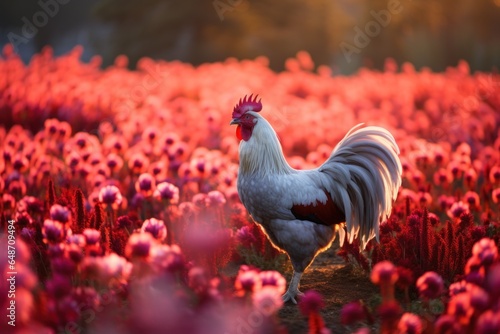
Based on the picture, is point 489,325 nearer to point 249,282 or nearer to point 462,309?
point 462,309

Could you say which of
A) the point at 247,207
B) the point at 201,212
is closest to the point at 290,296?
the point at 247,207

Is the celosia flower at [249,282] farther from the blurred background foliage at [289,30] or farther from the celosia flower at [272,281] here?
A: the blurred background foliage at [289,30]

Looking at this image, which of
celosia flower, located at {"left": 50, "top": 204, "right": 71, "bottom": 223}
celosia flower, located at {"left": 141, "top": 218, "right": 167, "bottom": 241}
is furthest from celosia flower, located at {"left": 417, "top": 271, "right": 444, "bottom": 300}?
celosia flower, located at {"left": 50, "top": 204, "right": 71, "bottom": 223}

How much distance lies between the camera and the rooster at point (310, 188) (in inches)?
162

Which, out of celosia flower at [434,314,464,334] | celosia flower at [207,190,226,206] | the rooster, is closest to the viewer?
celosia flower at [434,314,464,334]

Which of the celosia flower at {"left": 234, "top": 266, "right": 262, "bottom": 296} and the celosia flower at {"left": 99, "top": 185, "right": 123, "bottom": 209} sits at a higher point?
the celosia flower at {"left": 99, "top": 185, "right": 123, "bottom": 209}

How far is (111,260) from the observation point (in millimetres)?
2711

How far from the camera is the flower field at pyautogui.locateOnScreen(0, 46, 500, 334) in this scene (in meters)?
2.77

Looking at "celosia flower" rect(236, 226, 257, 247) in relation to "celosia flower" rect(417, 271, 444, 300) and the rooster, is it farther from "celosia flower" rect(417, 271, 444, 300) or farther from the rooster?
"celosia flower" rect(417, 271, 444, 300)

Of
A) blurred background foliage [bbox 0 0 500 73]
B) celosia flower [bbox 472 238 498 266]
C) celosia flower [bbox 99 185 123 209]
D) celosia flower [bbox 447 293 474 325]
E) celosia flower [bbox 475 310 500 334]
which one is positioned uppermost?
blurred background foliage [bbox 0 0 500 73]

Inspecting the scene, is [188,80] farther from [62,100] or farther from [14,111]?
[14,111]

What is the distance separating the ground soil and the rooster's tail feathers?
0.47 metres

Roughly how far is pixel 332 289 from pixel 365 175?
95cm

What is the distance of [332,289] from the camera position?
15.1 ft
